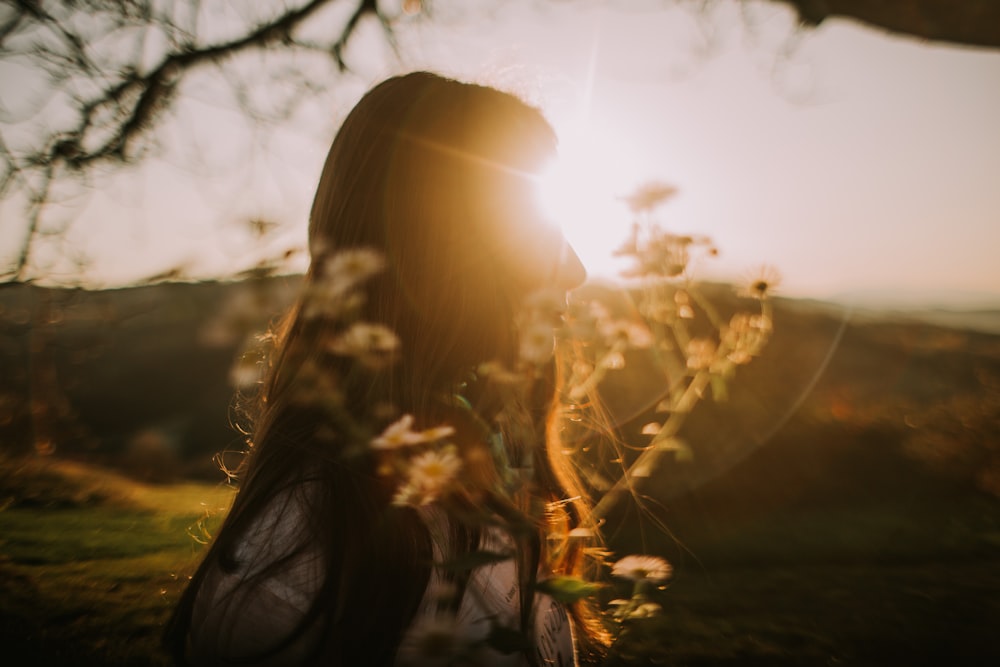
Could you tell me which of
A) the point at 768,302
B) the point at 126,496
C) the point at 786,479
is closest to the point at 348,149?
the point at 768,302

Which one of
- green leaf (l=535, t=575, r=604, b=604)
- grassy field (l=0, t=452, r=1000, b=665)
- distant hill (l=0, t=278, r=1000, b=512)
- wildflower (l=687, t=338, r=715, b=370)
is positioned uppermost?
wildflower (l=687, t=338, r=715, b=370)

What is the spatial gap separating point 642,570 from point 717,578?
356 centimetres

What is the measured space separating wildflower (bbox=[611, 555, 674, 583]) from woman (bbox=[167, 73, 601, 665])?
70 mm

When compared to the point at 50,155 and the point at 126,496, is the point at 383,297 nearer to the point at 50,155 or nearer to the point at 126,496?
the point at 50,155

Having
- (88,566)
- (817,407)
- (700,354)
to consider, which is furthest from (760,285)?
(817,407)

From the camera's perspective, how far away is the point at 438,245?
3.71 ft

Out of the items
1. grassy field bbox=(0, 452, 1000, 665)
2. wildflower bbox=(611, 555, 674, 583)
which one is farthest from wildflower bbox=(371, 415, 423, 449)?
grassy field bbox=(0, 452, 1000, 665)

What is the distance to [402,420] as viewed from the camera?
870 mm

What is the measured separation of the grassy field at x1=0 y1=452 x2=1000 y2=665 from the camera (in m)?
2.30

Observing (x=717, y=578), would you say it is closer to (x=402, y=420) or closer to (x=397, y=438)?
(x=402, y=420)

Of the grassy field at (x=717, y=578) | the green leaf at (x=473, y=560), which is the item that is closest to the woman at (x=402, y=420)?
the green leaf at (x=473, y=560)

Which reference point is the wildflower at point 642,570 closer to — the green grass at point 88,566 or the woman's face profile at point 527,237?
the woman's face profile at point 527,237

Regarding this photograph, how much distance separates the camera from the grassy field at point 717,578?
7.55ft

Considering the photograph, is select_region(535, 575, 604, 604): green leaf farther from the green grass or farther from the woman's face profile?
the green grass
